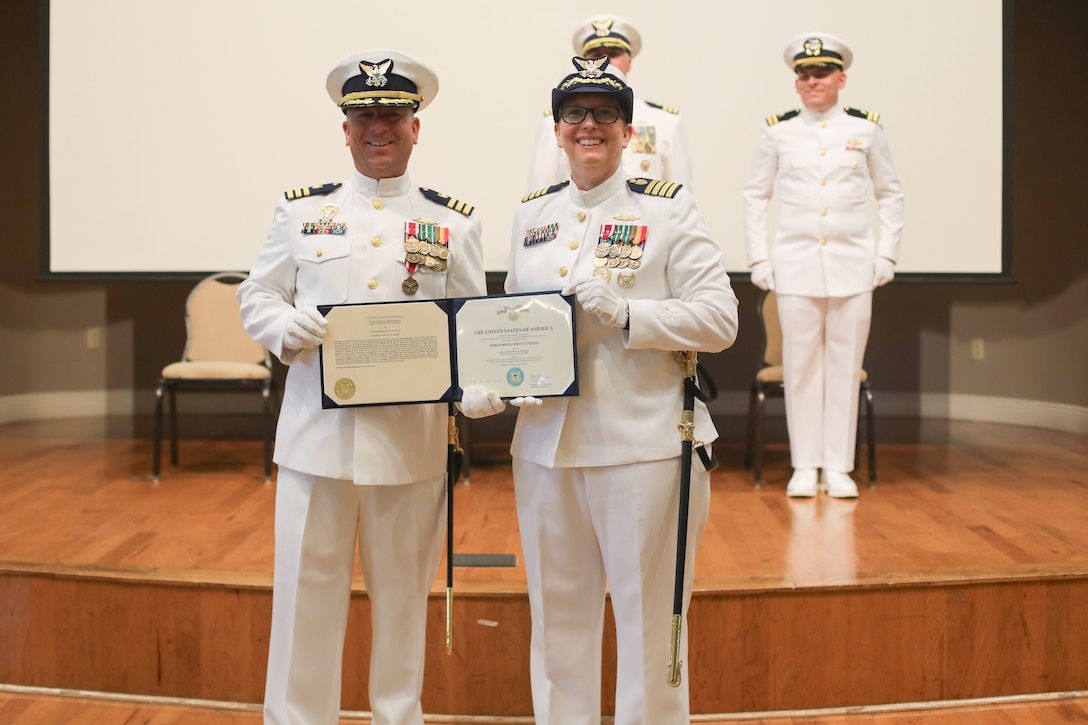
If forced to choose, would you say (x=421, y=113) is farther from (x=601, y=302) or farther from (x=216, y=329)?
(x=601, y=302)

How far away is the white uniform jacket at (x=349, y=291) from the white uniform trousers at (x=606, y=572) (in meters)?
0.25

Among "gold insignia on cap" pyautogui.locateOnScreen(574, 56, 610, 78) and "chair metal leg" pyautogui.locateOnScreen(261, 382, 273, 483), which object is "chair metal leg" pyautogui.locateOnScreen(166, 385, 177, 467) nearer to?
"chair metal leg" pyautogui.locateOnScreen(261, 382, 273, 483)

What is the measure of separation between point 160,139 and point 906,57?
3.55 meters

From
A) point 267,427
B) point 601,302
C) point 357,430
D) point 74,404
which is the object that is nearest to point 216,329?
point 267,427

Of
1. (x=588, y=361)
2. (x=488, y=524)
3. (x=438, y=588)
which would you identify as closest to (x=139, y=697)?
(x=438, y=588)

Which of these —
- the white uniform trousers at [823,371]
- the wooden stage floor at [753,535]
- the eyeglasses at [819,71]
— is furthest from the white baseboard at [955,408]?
the eyeglasses at [819,71]

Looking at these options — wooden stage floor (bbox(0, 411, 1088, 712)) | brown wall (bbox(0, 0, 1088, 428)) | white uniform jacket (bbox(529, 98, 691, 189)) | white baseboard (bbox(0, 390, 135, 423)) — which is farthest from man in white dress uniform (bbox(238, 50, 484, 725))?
white baseboard (bbox(0, 390, 135, 423))

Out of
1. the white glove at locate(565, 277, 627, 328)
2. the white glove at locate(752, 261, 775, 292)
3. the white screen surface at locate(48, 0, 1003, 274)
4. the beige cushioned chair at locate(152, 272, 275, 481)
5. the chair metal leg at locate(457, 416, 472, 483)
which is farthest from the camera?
the white screen surface at locate(48, 0, 1003, 274)

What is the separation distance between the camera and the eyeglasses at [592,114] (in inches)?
78.7

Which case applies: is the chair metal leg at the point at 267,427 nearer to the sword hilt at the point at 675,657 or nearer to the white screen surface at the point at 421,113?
the white screen surface at the point at 421,113

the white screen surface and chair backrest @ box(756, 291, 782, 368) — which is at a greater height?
the white screen surface

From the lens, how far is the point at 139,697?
115 inches

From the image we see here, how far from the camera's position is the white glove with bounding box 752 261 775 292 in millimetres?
4305

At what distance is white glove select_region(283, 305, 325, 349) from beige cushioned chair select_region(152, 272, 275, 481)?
267cm
